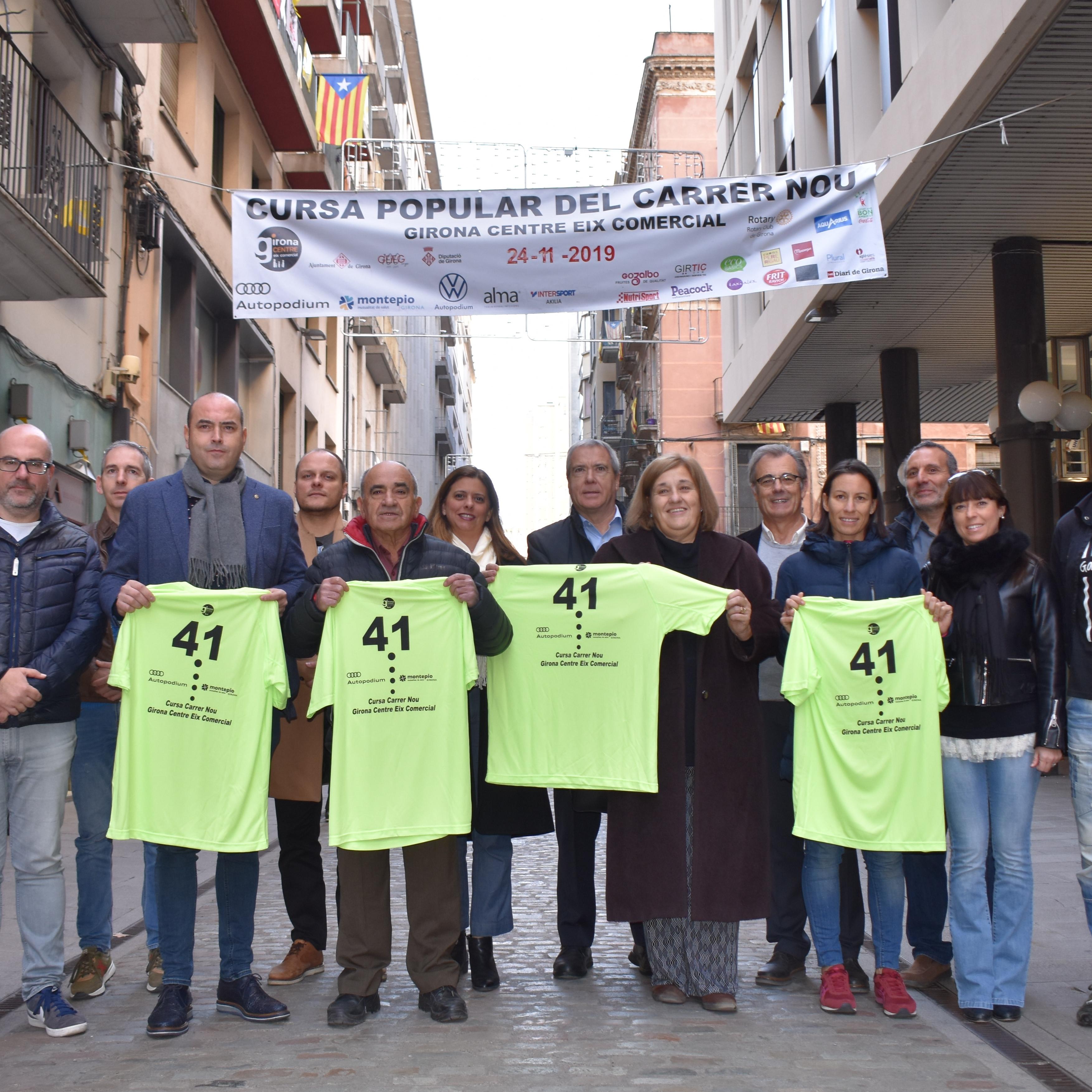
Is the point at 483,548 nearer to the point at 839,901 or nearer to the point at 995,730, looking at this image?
the point at 839,901

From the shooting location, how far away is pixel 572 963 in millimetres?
5484

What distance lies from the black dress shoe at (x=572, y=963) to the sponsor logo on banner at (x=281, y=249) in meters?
4.47

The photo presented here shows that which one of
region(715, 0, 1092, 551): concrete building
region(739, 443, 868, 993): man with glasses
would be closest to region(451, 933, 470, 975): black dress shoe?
region(739, 443, 868, 993): man with glasses

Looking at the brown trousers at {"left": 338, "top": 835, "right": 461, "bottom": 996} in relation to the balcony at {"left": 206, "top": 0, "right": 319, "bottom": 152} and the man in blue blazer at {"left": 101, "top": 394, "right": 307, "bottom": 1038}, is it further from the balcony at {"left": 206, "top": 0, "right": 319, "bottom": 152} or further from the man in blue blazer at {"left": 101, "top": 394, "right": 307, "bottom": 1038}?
the balcony at {"left": 206, "top": 0, "right": 319, "bottom": 152}

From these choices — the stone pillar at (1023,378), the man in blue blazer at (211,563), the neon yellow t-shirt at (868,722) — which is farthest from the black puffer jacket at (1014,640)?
the stone pillar at (1023,378)

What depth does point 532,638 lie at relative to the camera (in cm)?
542

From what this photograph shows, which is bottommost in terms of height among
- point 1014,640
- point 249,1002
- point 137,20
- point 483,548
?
point 249,1002

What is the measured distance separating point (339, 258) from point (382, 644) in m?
3.47

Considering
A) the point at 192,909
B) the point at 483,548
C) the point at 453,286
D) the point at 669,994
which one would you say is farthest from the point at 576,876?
the point at 453,286

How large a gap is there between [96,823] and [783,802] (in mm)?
3164

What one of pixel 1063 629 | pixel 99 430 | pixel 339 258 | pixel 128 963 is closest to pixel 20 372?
pixel 99 430

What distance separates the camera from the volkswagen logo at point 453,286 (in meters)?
7.50

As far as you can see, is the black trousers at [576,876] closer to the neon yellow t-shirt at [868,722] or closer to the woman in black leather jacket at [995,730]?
the neon yellow t-shirt at [868,722]

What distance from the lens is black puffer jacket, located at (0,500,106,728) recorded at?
4738 millimetres
